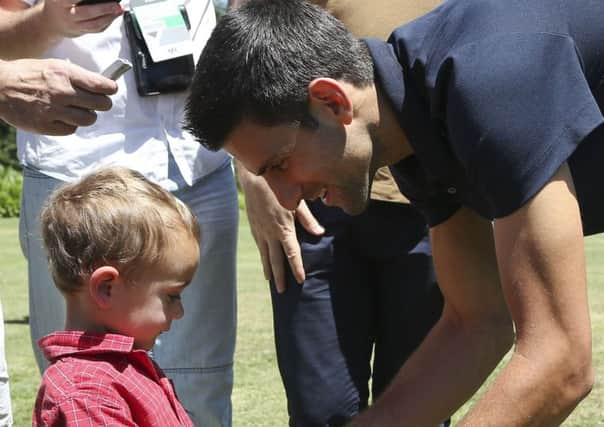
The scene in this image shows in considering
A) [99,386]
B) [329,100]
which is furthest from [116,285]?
[329,100]

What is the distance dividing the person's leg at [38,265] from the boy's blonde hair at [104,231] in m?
0.90

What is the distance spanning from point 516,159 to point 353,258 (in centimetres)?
164

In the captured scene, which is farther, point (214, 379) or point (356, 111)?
point (214, 379)

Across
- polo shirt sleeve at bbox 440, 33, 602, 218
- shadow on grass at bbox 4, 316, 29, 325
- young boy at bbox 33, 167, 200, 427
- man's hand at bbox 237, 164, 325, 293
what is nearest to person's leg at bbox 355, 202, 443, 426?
man's hand at bbox 237, 164, 325, 293

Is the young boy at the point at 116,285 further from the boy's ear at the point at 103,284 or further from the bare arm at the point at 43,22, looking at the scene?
the bare arm at the point at 43,22

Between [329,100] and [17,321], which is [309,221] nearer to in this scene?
[329,100]

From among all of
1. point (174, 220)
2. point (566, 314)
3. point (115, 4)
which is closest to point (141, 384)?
point (174, 220)

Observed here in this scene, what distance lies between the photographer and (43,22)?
3.68m

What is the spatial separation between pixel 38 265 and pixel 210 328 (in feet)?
2.16

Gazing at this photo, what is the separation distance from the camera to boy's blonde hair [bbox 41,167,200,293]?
115 inches

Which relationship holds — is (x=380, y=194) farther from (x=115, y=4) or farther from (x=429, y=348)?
(x=115, y=4)

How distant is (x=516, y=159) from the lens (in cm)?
241

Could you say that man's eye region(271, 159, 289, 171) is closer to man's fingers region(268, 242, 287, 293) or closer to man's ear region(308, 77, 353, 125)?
man's ear region(308, 77, 353, 125)

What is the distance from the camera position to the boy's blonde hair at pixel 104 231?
292cm
